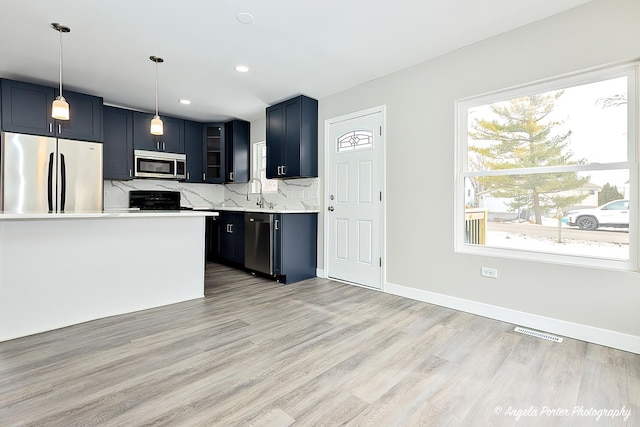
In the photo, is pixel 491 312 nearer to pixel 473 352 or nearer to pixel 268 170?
pixel 473 352

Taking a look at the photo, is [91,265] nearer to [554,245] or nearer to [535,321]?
[535,321]

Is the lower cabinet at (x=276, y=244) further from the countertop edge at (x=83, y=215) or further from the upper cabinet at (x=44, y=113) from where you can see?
the upper cabinet at (x=44, y=113)

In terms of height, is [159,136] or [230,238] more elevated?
[159,136]

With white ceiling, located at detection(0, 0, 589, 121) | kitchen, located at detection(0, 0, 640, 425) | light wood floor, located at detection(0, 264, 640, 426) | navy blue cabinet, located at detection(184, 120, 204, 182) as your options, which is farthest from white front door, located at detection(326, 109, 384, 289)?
navy blue cabinet, located at detection(184, 120, 204, 182)

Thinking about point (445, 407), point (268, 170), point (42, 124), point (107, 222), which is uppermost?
point (42, 124)

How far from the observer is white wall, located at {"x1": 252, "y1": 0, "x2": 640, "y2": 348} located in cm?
224

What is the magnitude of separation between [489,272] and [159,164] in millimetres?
4988

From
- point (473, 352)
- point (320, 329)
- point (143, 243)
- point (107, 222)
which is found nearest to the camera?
point (473, 352)

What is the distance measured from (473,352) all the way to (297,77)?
10.7ft

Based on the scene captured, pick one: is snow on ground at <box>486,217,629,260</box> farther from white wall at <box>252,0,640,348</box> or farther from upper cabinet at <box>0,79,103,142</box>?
upper cabinet at <box>0,79,103,142</box>

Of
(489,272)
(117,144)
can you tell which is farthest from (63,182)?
(489,272)

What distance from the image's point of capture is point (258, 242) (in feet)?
14.0

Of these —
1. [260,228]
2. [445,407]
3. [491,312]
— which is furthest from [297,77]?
[445,407]

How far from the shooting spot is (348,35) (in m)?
2.79
